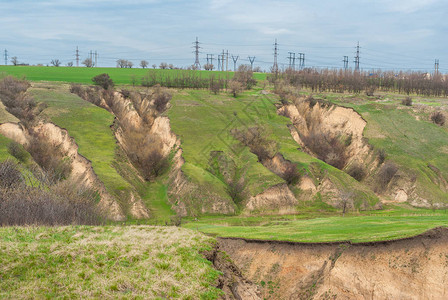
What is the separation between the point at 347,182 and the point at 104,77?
56.9m

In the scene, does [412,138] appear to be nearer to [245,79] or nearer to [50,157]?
[245,79]

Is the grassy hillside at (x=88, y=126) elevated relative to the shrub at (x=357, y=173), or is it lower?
elevated

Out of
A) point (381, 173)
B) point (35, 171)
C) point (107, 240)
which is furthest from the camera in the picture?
point (381, 173)

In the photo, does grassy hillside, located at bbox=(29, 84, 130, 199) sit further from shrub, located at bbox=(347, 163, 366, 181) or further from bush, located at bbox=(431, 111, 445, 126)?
bush, located at bbox=(431, 111, 445, 126)

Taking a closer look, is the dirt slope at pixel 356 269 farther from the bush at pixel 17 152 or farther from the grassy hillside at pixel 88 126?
the bush at pixel 17 152

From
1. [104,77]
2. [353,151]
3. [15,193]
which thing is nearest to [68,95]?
[104,77]

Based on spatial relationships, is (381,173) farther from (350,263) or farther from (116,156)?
(350,263)

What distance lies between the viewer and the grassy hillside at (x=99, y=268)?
44.3 ft

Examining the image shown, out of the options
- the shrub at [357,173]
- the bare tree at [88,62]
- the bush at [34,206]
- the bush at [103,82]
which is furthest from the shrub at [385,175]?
the bare tree at [88,62]

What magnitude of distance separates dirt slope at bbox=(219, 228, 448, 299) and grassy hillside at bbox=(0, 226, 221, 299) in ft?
23.2

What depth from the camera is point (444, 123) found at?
78750mm

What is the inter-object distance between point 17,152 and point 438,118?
72.2 m

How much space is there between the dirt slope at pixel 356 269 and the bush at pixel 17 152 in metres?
35.4

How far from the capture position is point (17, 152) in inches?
1966
